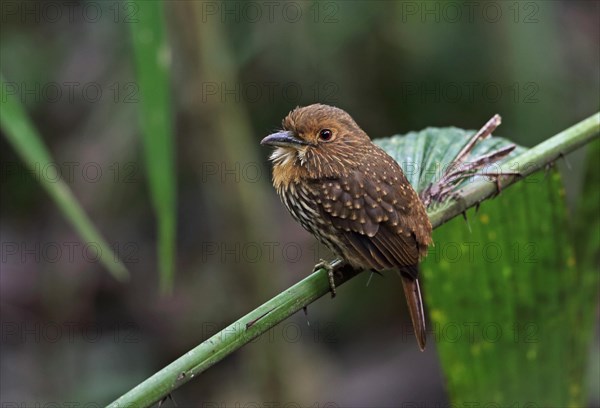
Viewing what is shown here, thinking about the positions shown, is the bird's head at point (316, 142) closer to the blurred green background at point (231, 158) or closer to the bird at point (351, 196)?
the bird at point (351, 196)

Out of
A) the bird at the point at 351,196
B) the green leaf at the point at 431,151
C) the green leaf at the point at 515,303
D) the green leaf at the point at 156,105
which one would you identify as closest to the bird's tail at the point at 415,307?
the bird at the point at 351,196

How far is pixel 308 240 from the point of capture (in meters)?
4.54

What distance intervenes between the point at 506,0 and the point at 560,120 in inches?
23.2

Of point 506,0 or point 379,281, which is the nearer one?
point 506,0

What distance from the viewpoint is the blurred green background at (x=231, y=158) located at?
323cm

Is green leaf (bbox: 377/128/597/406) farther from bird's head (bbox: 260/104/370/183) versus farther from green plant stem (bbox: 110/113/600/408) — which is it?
bird's head (bbox: 260/104/370/183)

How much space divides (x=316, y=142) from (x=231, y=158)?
2.52 feet

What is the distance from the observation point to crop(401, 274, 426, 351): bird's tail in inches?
81.5

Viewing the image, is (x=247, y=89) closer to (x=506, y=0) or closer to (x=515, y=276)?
(x=506, y=0)

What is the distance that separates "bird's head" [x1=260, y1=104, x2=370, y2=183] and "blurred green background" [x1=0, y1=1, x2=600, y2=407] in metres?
0.72

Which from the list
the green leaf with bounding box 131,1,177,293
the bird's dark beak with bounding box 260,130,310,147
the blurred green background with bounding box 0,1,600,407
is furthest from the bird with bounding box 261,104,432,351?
the blurred green background with bounding box 0,1,600,407

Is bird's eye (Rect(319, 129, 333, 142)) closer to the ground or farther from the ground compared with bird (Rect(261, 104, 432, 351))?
farther from the ground

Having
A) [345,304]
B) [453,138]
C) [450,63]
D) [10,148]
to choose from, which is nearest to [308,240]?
[345,304]

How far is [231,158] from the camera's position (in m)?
2.99
